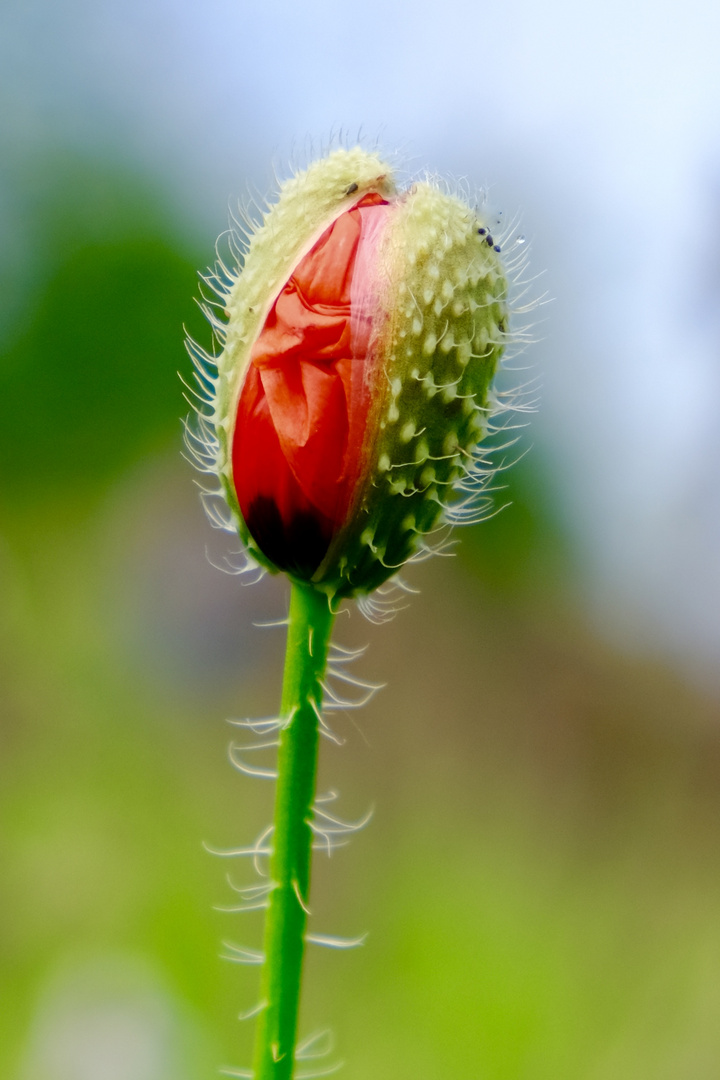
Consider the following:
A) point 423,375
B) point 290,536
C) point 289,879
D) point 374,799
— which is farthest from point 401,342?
point 374,799

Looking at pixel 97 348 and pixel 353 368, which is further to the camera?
pixel 97 348

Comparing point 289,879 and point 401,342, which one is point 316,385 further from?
point 289,879

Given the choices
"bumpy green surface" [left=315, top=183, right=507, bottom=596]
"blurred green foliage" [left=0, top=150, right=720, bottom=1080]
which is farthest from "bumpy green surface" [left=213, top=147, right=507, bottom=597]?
"blurred green foliage" [left=0, top=150, right=720, bottom=1080]

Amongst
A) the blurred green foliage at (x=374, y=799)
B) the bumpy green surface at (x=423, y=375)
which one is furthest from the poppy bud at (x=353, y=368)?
the blurred green foliage at (x=374, y=799)

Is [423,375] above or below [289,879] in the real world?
above

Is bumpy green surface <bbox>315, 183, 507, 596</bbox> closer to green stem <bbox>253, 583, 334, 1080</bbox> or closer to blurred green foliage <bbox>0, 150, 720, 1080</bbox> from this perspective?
green stem <bbox>253, 583, 334, 1080</bbox>

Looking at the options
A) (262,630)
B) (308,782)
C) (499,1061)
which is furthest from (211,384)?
(262,630)

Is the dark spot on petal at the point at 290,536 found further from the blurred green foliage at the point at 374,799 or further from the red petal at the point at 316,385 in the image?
the blurred green foliage at the point at 374,799
